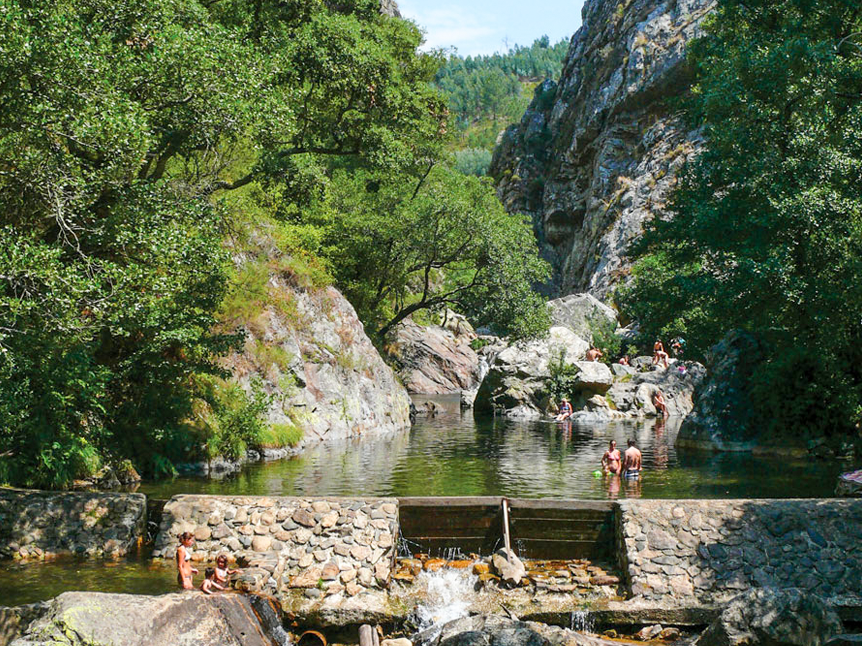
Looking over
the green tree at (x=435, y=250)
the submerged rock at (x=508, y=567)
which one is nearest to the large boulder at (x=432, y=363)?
the green tree at (x=435, y=250)

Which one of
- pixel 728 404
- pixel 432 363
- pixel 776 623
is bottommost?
pixel 776 623

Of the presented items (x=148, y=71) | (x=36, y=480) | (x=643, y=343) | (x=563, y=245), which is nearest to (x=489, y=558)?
(x=36, y=480)

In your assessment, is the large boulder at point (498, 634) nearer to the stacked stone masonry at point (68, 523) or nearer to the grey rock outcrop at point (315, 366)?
the stacked stone masonry at point (68, 523)

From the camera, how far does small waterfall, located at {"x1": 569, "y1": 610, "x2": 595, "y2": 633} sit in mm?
11195

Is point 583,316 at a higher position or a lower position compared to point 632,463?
higher

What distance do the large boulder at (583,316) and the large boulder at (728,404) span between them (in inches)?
956

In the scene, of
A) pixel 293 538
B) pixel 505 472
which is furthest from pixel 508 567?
pixel 505 472

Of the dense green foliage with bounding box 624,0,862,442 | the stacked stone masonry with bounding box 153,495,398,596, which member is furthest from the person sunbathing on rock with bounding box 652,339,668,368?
the stacked stone masonry with bounding box 153,495,398,596

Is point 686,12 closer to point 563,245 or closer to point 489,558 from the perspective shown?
point 563,245

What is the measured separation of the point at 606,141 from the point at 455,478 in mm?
68140

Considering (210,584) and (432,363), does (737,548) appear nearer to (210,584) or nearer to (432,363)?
(210,584)

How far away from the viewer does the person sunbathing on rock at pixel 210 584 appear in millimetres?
10664

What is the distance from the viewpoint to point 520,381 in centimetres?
4328

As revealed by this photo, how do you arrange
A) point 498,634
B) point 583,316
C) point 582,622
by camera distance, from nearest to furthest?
point 498,634 → point 582,622 → point 583,316
